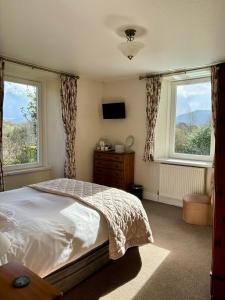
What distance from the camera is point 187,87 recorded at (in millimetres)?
4332

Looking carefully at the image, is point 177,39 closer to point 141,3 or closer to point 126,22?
point 126,22

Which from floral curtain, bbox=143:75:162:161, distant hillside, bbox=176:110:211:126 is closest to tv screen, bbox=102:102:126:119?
floral curtain, bbox=143:75:162:161

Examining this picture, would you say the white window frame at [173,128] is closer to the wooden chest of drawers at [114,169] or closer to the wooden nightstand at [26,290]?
the wooden chest of drawers at [114,169]

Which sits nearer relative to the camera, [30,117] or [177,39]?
[177,39]

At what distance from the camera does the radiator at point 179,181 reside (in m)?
3.92

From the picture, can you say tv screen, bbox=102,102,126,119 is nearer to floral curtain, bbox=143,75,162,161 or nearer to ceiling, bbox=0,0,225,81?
floral curtain, bbox=143,75,162,161

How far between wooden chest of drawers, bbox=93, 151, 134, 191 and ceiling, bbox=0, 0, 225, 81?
1.70m

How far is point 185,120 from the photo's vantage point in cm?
440

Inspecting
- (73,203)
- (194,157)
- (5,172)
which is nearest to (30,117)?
(5,172)

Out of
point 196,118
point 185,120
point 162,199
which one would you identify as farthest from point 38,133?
point 196,118

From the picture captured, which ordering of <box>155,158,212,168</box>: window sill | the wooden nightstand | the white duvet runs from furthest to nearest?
<box>155,158,212,168</box>: window sill, the white duvet, the wooden nightstand

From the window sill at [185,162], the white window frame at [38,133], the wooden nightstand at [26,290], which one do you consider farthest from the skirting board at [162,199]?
the wooden nightstand at [26,290]

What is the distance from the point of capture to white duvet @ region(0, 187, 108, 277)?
1623 mm

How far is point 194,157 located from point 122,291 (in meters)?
2.86
